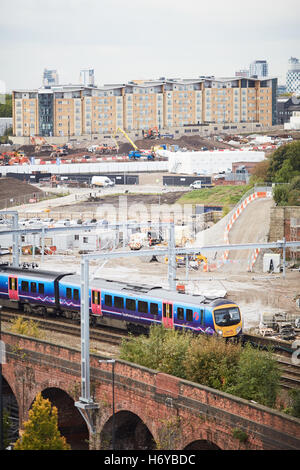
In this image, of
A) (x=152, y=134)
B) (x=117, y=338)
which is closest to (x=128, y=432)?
(x=117, y=338)

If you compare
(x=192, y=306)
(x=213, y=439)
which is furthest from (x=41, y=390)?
(x=213, y=439)

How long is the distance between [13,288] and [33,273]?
127 cm

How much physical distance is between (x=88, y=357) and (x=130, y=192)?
72648 millimetres

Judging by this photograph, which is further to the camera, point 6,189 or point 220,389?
point 6,189

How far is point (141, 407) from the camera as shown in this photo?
24.6 metres

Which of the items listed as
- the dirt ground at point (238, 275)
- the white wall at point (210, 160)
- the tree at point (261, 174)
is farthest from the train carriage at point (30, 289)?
the white wall at point (210, 160)

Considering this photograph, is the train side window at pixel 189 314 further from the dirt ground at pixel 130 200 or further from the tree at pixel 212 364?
the dirt ground at pixel 130 200

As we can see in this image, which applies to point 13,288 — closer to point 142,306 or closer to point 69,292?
point 69,292

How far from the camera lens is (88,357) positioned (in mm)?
25062

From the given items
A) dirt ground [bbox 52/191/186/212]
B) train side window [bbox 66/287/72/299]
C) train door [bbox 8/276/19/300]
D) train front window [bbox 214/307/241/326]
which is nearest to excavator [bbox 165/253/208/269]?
train door [bbox 8/276/19/300]

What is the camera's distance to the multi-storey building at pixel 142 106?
6383 inches

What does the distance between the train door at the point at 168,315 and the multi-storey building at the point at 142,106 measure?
134 metres

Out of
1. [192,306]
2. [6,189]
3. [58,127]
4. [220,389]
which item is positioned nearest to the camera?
[220,389]
